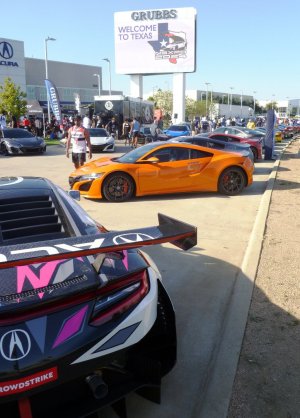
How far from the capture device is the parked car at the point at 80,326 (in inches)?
69.0

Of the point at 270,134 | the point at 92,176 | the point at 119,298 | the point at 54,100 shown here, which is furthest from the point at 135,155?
the point at 54,100

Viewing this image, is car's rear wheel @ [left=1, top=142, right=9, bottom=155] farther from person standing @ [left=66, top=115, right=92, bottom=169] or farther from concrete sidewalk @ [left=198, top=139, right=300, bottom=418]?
A: concrete sidewalk @ [left=198, top=139, right=300, bottom=418]

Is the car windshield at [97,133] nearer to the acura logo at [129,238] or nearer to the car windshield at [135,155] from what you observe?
the car windshield at [135,155]

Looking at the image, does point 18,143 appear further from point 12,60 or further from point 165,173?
point 12,60

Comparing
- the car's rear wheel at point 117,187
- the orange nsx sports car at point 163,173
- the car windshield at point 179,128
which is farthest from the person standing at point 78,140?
the car windshield at point 179,128

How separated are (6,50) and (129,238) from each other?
5907 centimetres

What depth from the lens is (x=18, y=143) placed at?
1778 centimetres

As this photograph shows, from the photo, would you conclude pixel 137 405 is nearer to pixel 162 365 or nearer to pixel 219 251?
pixel 162 365

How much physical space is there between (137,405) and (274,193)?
7679mm

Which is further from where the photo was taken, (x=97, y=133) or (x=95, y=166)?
(x=97, y=133)

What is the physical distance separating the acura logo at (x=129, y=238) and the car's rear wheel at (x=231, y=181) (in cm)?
758

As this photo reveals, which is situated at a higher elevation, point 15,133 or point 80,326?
point 15,133

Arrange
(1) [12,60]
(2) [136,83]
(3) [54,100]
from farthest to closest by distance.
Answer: (1) [12,60], (2) [136,83], (3) [54,100]

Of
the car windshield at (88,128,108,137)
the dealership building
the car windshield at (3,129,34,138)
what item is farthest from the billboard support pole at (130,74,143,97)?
the car windshield at (3,129,34,138)
